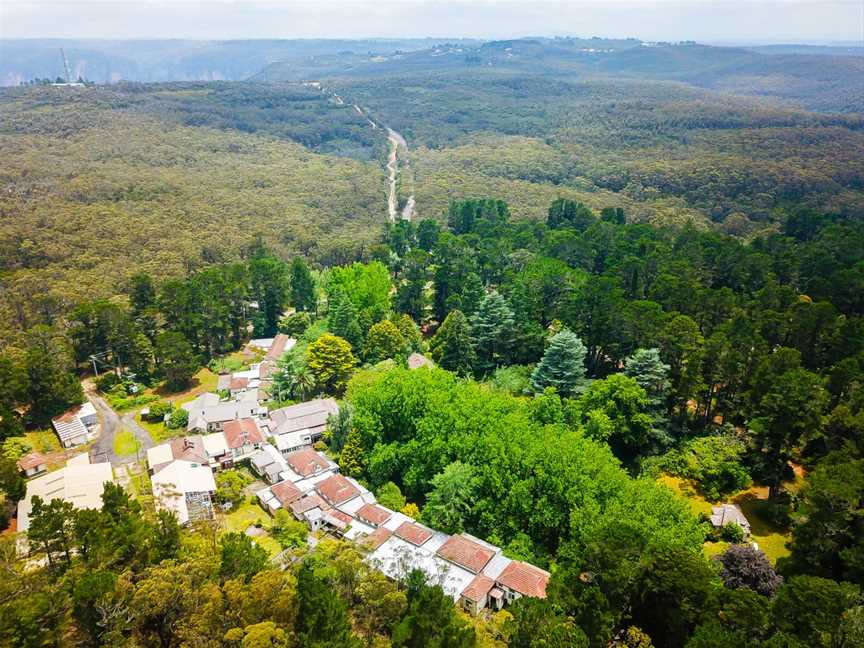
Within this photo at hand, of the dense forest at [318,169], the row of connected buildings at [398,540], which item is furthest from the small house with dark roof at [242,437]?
the dense forest at [318,169]

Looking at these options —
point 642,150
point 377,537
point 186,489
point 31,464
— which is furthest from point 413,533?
point 642,150

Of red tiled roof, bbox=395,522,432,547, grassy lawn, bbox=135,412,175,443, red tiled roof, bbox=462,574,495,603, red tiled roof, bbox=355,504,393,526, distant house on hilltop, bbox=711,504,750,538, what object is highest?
distant house on hilltop, bbox=711,504,750,538

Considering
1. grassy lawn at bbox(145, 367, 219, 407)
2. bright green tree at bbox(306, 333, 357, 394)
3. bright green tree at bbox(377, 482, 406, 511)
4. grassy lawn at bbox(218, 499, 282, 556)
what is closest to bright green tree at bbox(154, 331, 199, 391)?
grassy lawn at bbox(145, 367, 219, 407)

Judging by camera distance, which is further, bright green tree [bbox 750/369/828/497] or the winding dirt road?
the winding dirt road

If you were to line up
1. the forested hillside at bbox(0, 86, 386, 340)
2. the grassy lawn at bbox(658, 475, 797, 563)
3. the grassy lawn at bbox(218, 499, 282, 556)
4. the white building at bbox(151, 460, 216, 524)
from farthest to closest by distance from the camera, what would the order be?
1. the forested hillside at bbox(0, 86, 386, 340)
2. the white building at bbox(151, 460, 216, 524)
3. the grassy lawn at bbox(218, 499, 282, 556)
4. the grassy lawn at bbox(658, 475, 797, 563)

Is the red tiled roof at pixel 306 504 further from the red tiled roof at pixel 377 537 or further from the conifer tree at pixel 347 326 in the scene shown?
the conifer tree at pixel 347 326

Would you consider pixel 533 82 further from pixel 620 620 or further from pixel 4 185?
pixel 620 620

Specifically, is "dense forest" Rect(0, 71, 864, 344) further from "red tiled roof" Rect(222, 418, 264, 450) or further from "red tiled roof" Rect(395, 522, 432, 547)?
"red tiled roof" Rect(395, 522, 432, 547)
